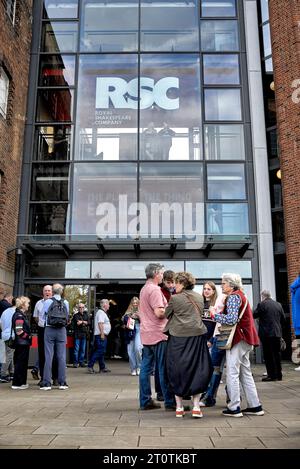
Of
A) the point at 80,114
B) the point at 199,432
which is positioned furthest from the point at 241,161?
the point at 199,432

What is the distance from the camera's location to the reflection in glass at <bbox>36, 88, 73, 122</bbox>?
15.1 metres

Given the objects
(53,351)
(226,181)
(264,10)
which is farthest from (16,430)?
(264,10)

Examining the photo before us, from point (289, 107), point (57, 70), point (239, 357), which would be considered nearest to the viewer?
point (239, 357)

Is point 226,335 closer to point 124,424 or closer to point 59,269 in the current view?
point 124,424

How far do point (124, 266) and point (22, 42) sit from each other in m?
7.97

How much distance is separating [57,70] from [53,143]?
8.74 feet

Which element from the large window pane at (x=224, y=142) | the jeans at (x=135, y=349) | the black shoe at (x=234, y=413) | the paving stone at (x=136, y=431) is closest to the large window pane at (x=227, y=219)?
the large window pane at (x=224, y=142)

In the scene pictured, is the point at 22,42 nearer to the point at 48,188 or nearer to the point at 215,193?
the point at 48,188

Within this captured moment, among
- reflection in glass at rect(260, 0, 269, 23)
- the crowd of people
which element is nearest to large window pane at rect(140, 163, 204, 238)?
reflection in glass at rect(260, 0, 269, 23)

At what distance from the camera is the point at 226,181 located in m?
14.4

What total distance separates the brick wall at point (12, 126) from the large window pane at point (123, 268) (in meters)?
2.53

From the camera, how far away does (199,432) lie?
4277 millimetres

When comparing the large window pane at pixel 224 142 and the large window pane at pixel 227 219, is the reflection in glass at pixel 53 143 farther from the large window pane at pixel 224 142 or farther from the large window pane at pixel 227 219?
the large window pane at pixel 227 219

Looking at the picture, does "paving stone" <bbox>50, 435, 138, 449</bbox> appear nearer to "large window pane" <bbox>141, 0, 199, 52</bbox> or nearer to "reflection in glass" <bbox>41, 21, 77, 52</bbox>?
"large window pane" <bbox>141, 0, 199, 52</bbox>
